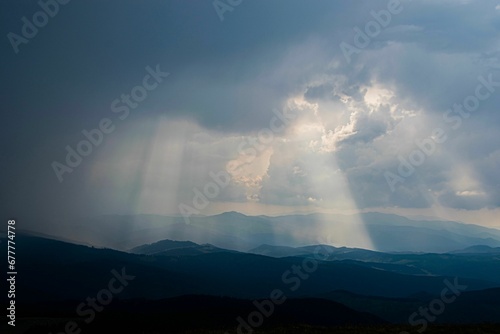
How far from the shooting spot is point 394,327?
130ft

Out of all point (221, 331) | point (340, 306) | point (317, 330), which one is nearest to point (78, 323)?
point (221, 331)

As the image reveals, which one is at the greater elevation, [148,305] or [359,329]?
[148,305]

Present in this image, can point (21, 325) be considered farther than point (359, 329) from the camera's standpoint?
Yes

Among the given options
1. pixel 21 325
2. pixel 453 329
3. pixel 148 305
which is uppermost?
pixel 148 305

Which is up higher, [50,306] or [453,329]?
[50,306]

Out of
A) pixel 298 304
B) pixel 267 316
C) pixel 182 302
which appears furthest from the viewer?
pixel 182 302

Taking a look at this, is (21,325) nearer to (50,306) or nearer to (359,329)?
(359,329)

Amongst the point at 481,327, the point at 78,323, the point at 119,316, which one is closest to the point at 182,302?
the point at 119,316

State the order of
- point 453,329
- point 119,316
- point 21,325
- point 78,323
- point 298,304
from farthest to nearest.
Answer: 1. point 298,304
2. point 119,316
3. point 78,323
4. point 21,325
5. point 453,329

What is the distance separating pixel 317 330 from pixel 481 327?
16045 millimetres

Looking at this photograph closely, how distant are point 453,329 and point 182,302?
138600 millimetres

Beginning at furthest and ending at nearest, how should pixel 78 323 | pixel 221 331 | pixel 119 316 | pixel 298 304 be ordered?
1. pixel 298 304
2. pixel 119 316
3. pixel 78 323
4. pixel 221 331

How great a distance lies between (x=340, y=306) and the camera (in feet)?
516

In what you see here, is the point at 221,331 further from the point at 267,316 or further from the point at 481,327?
the point at 267,316
